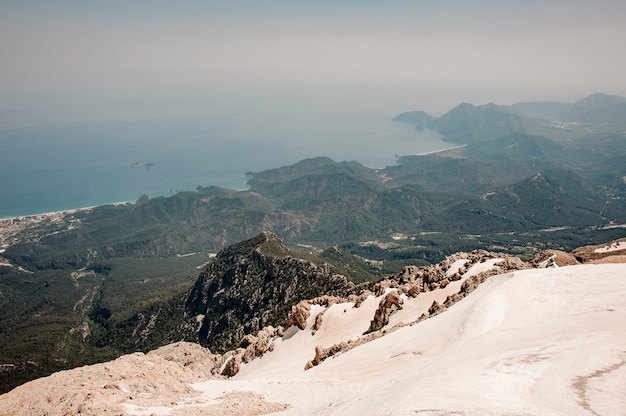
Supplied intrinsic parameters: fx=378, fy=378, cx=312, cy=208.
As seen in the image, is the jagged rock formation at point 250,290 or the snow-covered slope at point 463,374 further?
the jagged rock formation at point 250,290

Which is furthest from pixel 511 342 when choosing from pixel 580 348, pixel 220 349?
pixel 220 349

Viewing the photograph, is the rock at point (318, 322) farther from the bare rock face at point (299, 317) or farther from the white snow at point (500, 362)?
the white snow at point (500, 362)

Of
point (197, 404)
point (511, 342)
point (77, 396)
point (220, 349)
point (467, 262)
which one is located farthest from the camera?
point (220, 349)

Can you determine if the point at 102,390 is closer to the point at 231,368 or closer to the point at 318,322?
the point at 231,368

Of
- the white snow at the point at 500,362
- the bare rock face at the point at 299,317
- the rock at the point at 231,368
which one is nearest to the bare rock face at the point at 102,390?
the white snow at the point at 500,362

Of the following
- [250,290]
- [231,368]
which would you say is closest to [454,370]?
[231,368]

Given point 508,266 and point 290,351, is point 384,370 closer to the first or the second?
point 508,266
